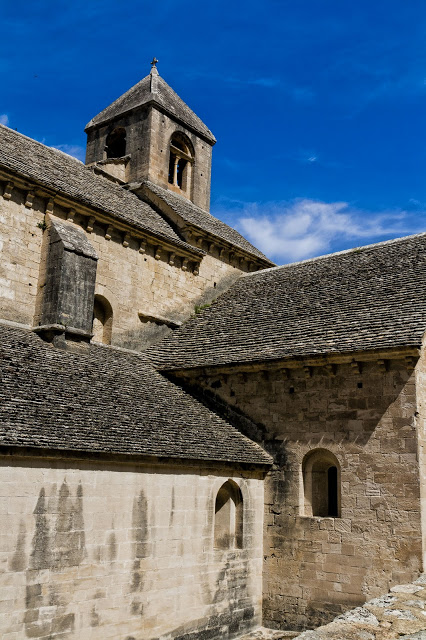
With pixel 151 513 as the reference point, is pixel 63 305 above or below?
above

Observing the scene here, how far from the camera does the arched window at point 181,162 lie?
22.8 meters

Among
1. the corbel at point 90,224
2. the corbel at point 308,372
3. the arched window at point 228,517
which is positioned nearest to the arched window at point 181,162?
the corbel at point 90,224

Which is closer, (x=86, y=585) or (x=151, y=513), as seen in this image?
(x=86, y=585)

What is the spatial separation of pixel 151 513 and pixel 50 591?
220cm

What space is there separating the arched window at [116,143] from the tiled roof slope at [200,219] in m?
2.70

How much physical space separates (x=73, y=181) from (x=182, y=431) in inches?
301

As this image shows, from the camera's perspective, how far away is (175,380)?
47.5 feet

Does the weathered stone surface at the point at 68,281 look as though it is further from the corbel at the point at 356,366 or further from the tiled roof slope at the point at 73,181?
the corbel at the point at 356,366

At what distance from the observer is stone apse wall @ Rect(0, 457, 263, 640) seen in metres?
8.41

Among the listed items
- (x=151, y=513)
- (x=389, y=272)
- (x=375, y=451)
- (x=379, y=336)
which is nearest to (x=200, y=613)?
(x=151, y=513)

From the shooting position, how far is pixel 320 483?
12641 millimetres

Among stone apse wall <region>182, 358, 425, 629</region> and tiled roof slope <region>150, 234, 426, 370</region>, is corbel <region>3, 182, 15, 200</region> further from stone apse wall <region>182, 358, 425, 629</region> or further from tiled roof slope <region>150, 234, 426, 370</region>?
stone apse wall <region>182, 358, 425, 629</region>

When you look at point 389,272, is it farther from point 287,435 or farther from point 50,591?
point 50,591

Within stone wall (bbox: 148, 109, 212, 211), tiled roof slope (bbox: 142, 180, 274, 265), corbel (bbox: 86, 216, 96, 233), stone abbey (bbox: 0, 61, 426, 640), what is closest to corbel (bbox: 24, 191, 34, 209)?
stone abbey (bbox: 0, 61, 426, 640)
